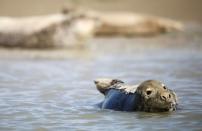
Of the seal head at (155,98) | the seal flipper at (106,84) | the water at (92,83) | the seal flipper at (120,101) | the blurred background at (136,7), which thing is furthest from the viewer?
the blurred background at (136,7)

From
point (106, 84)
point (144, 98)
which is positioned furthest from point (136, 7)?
point (144, 98)

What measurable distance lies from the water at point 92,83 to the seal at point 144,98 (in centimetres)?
8

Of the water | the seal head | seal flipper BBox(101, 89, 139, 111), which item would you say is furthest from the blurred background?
the seal head

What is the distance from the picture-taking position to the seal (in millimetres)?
4941

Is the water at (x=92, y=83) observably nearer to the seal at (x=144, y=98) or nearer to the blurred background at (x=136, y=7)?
the seal at (x=144, y=98)

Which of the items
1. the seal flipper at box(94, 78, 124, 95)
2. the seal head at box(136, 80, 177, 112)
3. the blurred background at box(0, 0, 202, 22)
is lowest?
the seal head at box(136, 80, 177, 112)

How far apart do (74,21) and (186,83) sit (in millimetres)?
5087

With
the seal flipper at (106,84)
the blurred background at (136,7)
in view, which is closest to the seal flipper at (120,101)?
the seal flipper at (106,84)

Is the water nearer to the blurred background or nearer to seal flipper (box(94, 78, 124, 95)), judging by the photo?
seal flipper (box(94, 78, 124, 95))

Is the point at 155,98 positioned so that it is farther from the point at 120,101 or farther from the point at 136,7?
the point at 136,7

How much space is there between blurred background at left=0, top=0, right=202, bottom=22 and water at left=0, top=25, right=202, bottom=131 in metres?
3.12

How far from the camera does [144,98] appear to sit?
4.95 m

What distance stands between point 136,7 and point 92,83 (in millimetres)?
8618

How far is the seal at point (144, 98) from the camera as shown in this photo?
195 inches
